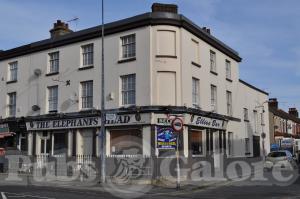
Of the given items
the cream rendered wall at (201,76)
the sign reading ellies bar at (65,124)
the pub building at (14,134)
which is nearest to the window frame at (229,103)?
the cream rendered wall at (201,76)

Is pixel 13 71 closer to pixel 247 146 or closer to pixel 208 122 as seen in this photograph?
pixel 208 122

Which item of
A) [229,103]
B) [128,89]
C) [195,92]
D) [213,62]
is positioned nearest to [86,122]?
[128,89]

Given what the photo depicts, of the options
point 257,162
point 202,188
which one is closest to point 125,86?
point 202,188

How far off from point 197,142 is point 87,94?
7.38m

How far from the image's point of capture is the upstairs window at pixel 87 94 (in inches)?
1083

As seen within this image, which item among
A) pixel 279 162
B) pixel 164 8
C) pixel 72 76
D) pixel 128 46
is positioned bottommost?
pixel 279 162

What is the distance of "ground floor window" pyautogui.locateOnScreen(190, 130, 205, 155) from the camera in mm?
26673

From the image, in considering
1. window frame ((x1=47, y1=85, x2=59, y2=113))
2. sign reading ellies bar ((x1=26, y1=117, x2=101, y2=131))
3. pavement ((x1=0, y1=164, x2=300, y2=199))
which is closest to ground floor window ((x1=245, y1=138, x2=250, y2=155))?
pavement ((x1=0, y1=164, x2=300, y2=199))

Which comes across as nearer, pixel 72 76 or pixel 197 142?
pixel 197 142

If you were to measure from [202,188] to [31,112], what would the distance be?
1481 centimetres

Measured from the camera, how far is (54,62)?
29891 millimetres

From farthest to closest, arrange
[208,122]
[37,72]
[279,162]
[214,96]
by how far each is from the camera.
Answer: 1. [279,162]
2. [37,72]
3. [214,96]
4. [208,122]

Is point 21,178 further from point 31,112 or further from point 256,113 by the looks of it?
point 256,113

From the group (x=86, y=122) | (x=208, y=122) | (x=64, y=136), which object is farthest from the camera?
(x=64, y=136)
